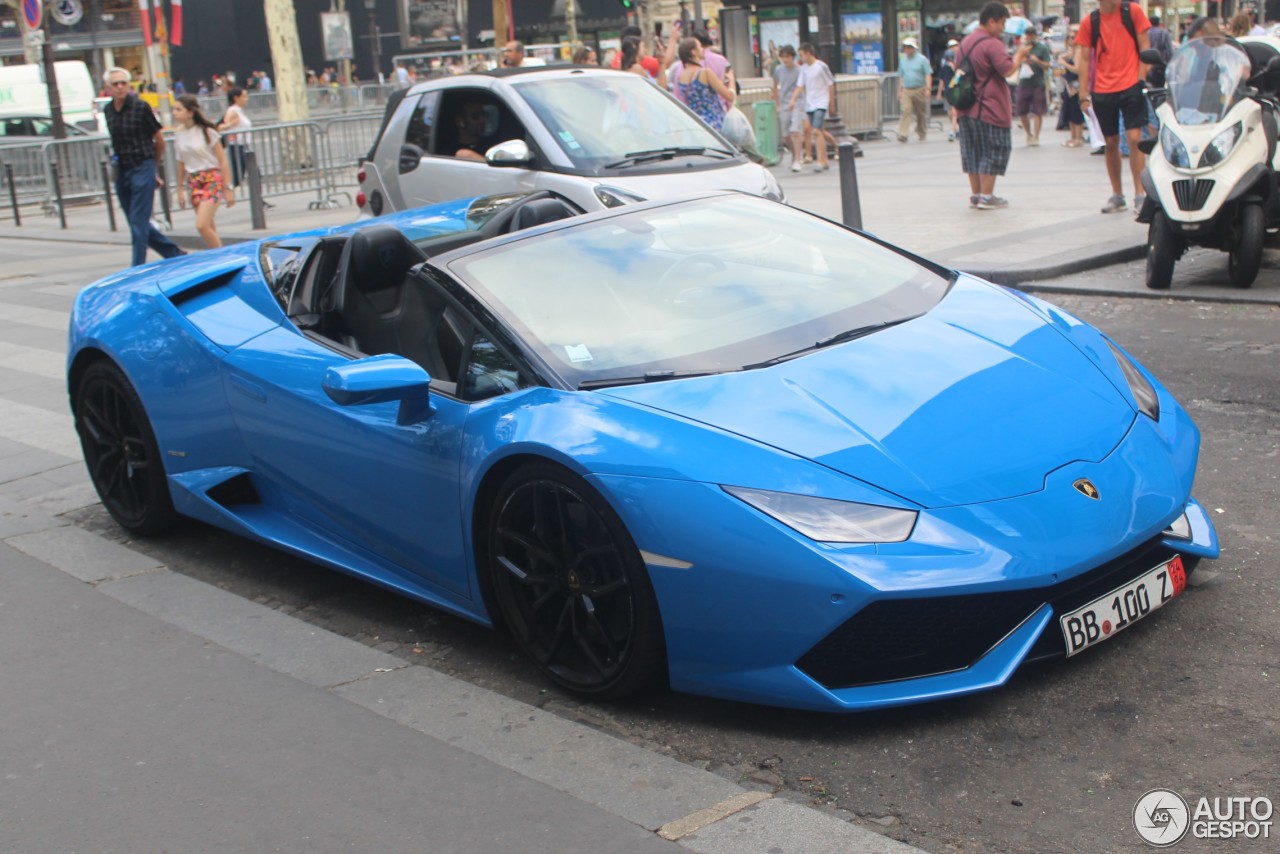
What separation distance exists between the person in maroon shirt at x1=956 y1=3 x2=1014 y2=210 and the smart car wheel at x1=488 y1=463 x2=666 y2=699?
975 cm

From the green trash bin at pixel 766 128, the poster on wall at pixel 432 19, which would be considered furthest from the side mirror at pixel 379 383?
the poster on wall at pixel 432 19

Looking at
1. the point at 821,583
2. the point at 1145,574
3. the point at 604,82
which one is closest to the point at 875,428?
the point at 821,583

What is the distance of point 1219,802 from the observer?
2992mm

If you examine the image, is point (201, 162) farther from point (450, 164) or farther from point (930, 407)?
point (930, 407)

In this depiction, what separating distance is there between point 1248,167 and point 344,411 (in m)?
6.76

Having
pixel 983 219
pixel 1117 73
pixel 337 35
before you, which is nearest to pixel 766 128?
pixel 983 219

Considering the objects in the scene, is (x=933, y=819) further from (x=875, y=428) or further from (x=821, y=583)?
(x=875, y=428)

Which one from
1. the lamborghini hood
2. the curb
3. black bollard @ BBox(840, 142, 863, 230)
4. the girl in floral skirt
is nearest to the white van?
the girl in floral skirt

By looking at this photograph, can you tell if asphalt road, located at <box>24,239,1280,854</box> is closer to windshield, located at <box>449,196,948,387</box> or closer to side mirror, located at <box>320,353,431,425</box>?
side mirror, located at <box>320,353,431,425</box>

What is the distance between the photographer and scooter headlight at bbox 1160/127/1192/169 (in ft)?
30.0

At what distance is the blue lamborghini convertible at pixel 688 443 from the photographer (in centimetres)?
335

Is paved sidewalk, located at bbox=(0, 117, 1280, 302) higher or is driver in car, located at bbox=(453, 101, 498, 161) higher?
driver in car, located at bbox=(453, 101, 498, 161)

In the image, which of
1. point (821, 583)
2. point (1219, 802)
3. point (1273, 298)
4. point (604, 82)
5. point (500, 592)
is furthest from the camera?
point (604, 82)

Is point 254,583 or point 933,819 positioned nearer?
point 933,819
